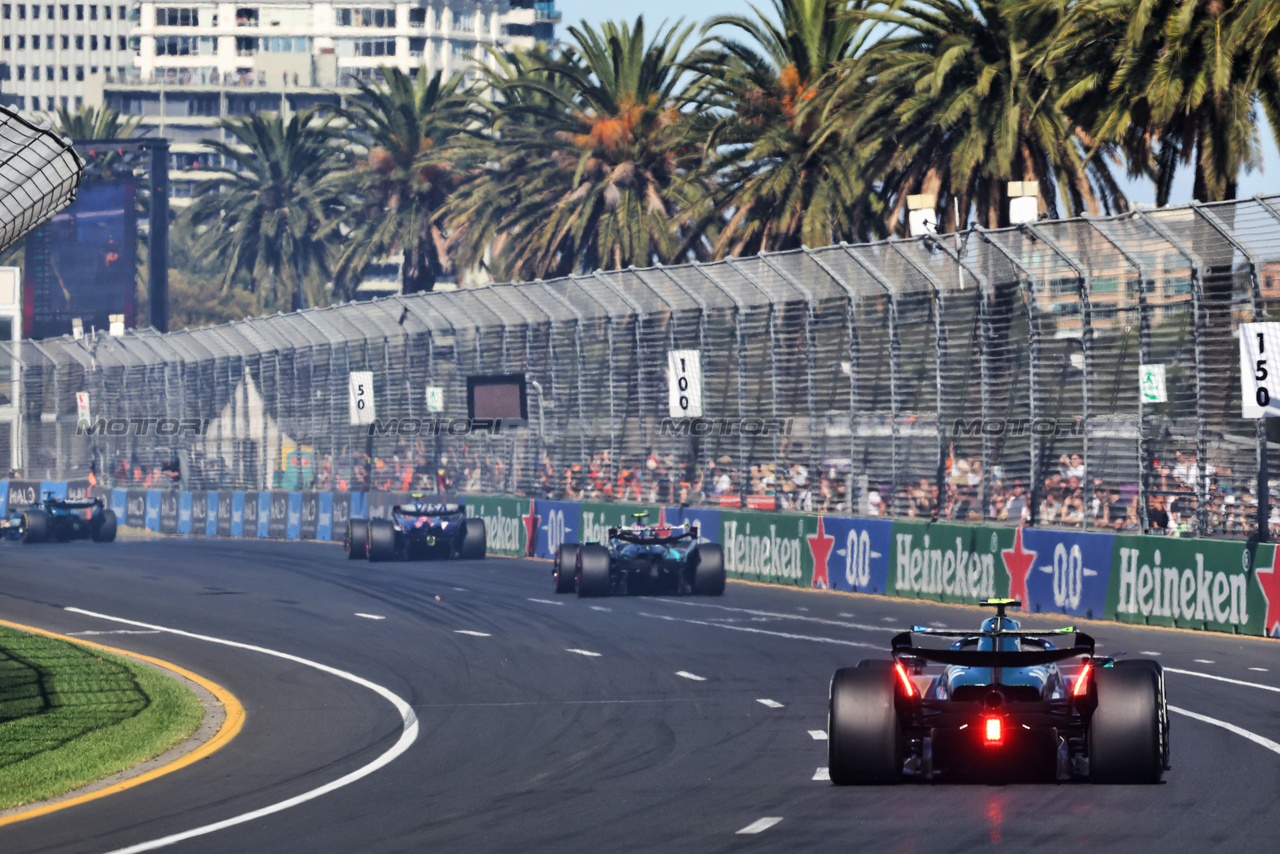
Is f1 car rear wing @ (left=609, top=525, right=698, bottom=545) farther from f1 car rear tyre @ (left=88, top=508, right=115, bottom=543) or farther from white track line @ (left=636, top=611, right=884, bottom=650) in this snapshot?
f1 car rear tyre @ (left=88, top=508, right=115, bottom=543)

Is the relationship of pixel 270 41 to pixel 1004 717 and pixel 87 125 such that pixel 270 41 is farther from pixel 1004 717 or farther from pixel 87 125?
pixel 1004 717

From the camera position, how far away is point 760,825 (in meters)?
10.8

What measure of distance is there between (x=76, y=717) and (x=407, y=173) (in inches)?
1886

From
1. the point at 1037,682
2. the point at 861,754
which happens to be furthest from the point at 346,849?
the point at 1037,682

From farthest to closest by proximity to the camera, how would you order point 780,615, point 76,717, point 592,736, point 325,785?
point 780,615 → point 76,717 → point 592,736 → point 325,785

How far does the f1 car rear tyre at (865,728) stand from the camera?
11.5 metres

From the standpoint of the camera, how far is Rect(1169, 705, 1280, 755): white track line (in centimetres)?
1352

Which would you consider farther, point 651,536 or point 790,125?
point 790,125

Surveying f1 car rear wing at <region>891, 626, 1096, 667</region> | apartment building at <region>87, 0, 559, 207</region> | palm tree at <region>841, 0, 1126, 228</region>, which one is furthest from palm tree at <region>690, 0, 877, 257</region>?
apartment building at <region>87, 0, 559, 207</region>

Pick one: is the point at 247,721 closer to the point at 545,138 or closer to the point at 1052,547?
the point at 1052,547

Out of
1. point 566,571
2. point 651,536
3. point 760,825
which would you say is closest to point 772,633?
point 651,536

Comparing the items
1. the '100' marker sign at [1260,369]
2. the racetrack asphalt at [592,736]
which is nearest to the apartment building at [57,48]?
the racetrack asphalt at [592,736]

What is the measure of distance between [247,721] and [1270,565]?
11958 millimetres

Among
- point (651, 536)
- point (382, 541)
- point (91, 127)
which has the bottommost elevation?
point (382, 541)
